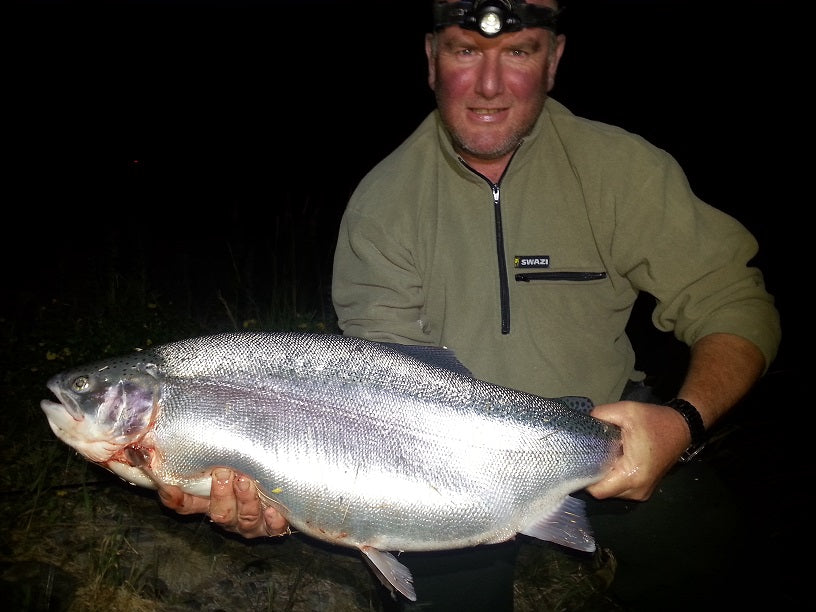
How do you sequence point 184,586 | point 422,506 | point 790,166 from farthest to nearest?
1. point 790,166
2. point 184,586
3. point 422,506

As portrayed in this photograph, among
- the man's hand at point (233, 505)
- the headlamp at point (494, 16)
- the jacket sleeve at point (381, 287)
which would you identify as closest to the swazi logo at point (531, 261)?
the jacket sleeve at point (381, 287)

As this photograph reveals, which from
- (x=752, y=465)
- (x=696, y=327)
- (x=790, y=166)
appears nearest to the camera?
(x=696, y=327)

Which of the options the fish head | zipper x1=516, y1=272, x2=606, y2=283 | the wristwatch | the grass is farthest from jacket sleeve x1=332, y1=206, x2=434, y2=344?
the grass

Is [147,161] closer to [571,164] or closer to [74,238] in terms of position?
[74,238]

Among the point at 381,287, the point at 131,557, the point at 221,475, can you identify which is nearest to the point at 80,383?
the point at 221,475

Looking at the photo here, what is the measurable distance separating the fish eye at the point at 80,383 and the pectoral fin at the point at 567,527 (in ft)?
5.51

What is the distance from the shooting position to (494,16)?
2.74 meters

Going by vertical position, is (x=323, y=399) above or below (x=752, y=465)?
above

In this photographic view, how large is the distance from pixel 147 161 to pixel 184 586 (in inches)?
580

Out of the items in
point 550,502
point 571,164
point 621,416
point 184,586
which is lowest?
point 184,586

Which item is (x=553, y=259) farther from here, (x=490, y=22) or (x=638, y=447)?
(x=490, y=22)

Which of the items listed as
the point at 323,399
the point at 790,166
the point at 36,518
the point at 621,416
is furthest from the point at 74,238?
the point at 790,166

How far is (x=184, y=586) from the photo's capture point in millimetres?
2947

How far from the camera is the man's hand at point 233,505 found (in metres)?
2.25
